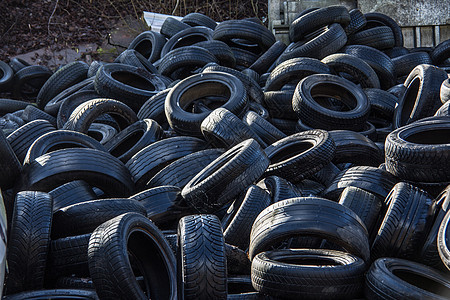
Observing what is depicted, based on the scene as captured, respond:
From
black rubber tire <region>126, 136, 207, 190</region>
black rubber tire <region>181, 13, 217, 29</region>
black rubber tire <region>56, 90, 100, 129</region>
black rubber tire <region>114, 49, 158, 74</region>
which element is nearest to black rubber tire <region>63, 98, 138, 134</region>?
black rubber tire <region>56, 90, 100, 129</region>

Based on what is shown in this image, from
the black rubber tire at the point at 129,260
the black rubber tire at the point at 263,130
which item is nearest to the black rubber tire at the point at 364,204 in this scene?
the black rubber tire at the point at 129,260

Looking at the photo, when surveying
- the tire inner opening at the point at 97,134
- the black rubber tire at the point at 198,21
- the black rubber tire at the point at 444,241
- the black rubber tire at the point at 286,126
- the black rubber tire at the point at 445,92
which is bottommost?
the black rubber tire at the point at 286,126

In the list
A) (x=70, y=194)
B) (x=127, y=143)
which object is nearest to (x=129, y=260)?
(x=70, y=194)

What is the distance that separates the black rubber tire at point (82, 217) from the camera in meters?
4.10

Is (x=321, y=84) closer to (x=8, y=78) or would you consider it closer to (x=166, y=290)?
(x=166, y=290)

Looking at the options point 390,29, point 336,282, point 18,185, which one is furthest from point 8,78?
point 336,282

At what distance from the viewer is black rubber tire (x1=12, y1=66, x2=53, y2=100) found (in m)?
10.3

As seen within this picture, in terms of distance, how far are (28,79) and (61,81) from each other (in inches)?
62.7

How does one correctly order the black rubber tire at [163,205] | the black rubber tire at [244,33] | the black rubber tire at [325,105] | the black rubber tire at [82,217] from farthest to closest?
the black rubber tire at [244,33], the black rubber tire at [325,105], the black rubber tire at [163,205], the black rubber tire at [82,217]

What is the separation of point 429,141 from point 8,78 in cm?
796

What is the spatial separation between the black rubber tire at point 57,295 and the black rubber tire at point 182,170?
1.81 metres

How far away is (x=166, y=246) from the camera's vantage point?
3725 millimetres

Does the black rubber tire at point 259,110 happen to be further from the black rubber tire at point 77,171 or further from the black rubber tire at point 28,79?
the black rubber tire at point 28,79

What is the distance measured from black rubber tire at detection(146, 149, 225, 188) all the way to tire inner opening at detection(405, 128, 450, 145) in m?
1.83
